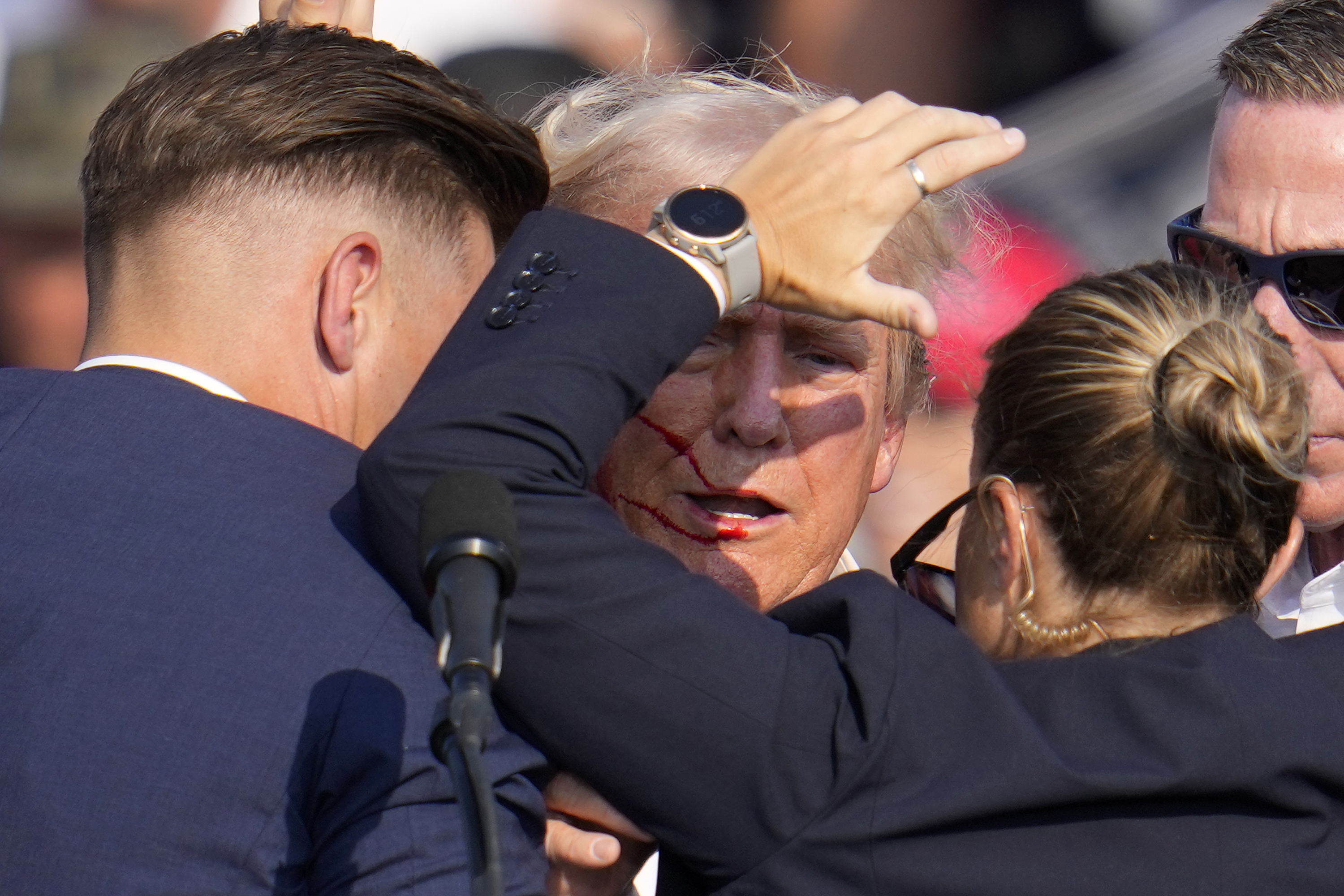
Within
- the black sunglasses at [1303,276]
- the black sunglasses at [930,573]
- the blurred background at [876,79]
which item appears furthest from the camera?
the blurred background at [876,79]

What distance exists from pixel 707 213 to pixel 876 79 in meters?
3.98

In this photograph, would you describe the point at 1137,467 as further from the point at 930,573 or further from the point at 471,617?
the point at 471,617

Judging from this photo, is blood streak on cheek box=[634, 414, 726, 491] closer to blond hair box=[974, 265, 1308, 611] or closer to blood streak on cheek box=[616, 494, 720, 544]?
blood streak on cheek box=[616, 494, 720, 544]

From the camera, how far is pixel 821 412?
8.34 feet

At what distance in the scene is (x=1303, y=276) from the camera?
274 cm

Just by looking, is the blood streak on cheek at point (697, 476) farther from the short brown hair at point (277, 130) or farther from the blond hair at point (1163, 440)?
the blond hair at point (1163, 440)

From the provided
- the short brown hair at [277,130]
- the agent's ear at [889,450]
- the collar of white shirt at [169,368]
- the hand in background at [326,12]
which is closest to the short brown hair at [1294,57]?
the agent's ear at [889,450]

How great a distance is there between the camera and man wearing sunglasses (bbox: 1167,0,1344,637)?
2.73 meters

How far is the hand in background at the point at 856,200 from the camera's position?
1.92 meters

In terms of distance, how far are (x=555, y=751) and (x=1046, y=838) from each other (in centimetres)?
57

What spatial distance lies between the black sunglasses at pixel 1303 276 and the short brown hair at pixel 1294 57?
0.35 metres

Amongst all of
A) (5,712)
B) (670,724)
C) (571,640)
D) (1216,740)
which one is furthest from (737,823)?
(5,712)

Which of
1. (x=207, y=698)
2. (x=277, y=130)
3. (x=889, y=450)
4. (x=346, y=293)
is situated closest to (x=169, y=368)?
(x=346, y=293)

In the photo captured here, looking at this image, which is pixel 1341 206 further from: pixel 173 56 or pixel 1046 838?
pixel 173 56
